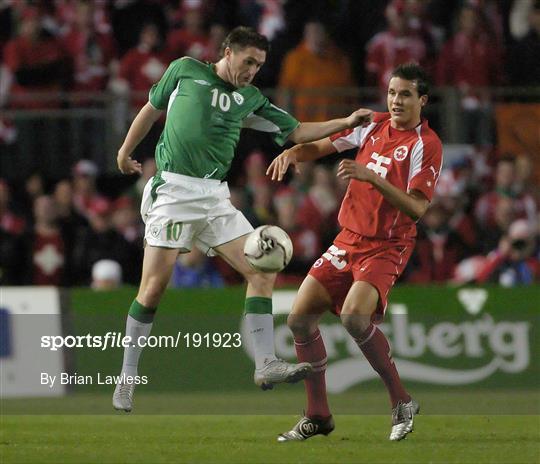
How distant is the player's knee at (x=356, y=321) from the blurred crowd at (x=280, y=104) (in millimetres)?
5284

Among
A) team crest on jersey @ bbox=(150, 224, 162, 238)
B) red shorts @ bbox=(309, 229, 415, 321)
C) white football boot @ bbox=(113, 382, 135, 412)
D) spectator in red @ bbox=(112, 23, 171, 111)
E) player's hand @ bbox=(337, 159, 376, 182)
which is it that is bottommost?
white football boot @ bbox=(113, 382, 135, 412)

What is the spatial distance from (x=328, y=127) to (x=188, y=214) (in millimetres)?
1123

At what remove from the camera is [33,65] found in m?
16.7

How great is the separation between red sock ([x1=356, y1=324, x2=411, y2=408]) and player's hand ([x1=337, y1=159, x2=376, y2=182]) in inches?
44.5

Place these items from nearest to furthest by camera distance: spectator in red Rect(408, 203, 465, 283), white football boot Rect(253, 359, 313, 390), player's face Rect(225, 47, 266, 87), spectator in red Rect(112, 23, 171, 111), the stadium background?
1. white football boot Rect(253, 359, 313, 390)
2. player's face Rect(225, 47, 266, 87)
3. the stadium background
4. spectator in red Rect(408, 203, 465, 283)
5. spectator in red Rect(112, 23, 171, 111)

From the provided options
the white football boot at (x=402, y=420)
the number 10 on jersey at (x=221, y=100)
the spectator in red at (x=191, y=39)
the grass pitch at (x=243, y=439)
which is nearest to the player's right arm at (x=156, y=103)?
the number 10 on jersey at (x=221, y=100)

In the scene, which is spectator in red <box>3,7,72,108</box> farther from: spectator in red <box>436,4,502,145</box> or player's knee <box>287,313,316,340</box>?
player's knee <box>287,313,316,340</box>

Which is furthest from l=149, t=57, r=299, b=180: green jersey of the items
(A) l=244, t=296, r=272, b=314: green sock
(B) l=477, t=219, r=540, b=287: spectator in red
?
(B) l=477, t=219, r=540, b=287: spectator in red

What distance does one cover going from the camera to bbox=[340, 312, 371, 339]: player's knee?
9430 millimetres

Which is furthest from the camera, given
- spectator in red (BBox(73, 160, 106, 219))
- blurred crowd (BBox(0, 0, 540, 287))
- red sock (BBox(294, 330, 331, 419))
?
spectator in red (BBox(73, 160, 106, 219))

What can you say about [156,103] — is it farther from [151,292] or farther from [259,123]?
[151,292]

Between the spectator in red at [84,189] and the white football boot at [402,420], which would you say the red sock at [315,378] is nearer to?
the white football boot at [402,420]

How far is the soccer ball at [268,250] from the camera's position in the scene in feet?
31.4

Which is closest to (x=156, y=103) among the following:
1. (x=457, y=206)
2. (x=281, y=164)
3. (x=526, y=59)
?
(x=281, y=164)
